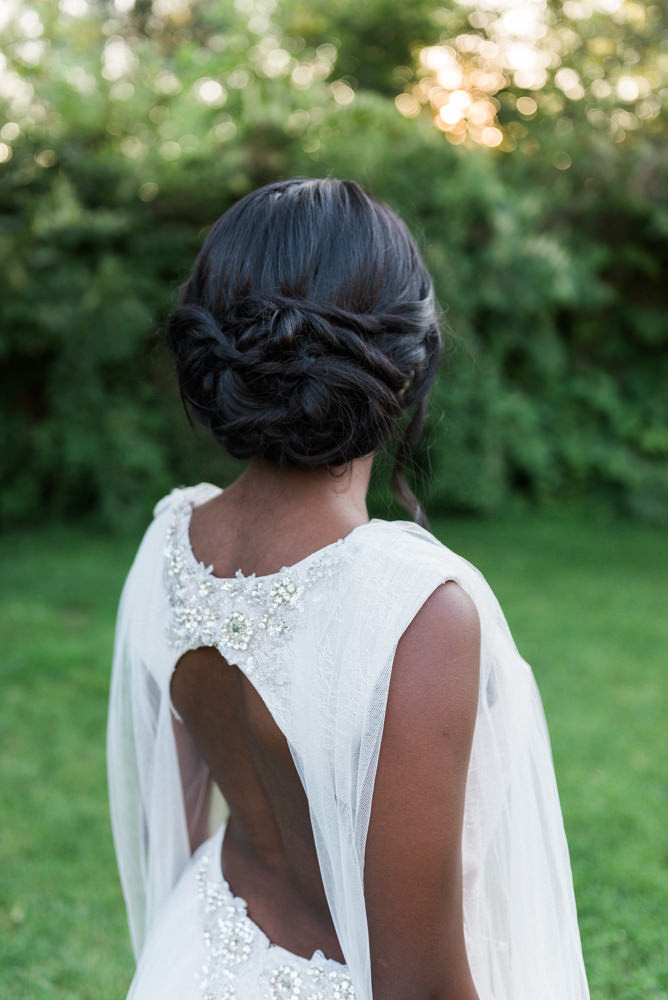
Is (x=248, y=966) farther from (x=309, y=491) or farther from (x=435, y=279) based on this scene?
(x=435, y=279)

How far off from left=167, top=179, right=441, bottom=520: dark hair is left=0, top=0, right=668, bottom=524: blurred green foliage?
505cm

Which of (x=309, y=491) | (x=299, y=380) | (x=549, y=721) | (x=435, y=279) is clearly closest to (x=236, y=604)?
(x=309, y=491)

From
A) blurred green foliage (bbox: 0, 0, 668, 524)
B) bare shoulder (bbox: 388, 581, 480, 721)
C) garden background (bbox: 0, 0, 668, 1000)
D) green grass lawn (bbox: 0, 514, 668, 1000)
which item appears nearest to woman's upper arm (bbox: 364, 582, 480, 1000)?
bare shoulder (bbox: 388, 581, 480, 721)

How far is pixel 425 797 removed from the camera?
1.11 m

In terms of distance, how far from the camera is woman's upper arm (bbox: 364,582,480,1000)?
109 cm

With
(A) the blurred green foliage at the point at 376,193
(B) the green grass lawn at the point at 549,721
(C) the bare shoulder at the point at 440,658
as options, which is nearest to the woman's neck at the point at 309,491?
(C) the bare shoulder at the point at 440,658

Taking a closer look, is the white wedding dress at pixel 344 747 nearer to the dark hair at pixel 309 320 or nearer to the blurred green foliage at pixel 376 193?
the dark hair at pixel 309 320

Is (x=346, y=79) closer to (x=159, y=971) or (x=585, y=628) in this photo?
(x=585, y=628)

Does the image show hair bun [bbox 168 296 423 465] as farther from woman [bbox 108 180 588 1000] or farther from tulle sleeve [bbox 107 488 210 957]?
tulle sleeve [bbox 107 488 210 957]

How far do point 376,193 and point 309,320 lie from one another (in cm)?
633

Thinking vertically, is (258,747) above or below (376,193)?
below

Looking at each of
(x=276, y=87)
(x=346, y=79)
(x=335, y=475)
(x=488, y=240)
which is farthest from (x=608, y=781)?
(x=346, y=79)

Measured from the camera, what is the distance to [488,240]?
807cm

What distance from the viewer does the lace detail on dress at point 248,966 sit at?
132 centimetres
